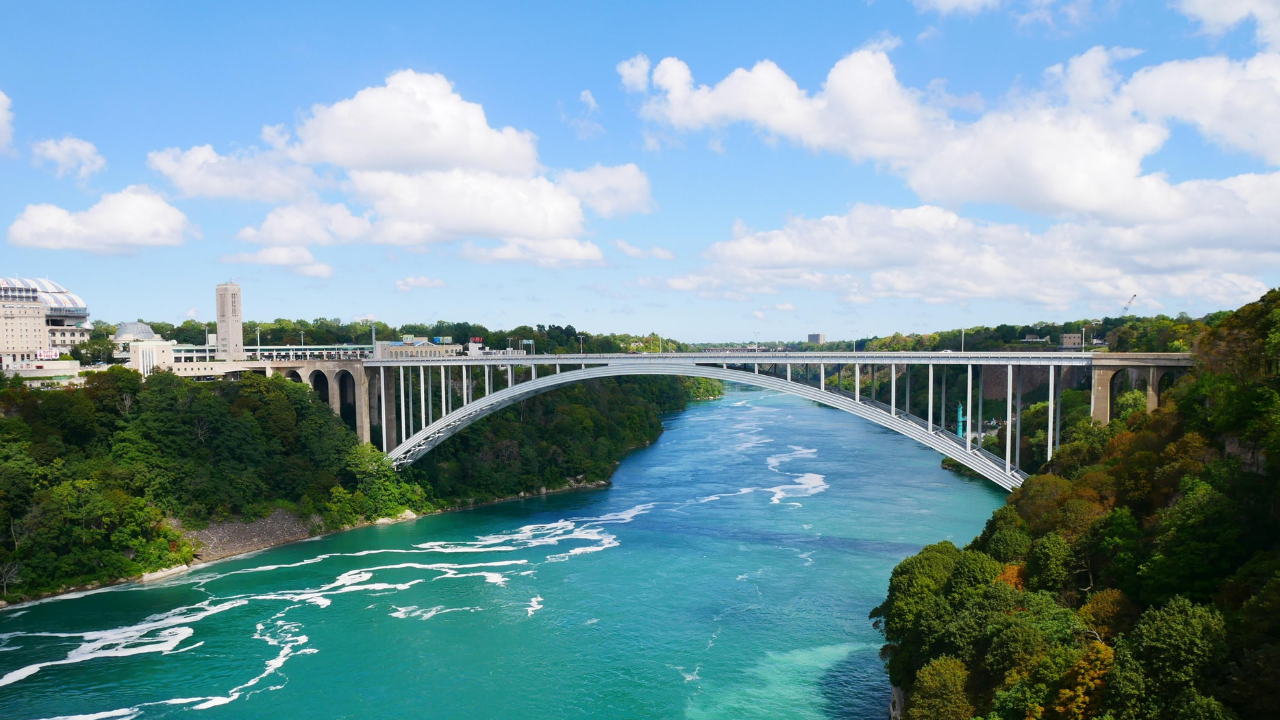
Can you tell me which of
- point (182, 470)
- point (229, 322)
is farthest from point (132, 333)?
point (182, 470)

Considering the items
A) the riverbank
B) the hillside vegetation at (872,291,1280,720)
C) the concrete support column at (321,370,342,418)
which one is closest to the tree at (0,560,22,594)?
the riverbank

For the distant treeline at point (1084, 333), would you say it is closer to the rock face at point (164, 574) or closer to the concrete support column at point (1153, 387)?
the concrete support column at point (1153, 387)

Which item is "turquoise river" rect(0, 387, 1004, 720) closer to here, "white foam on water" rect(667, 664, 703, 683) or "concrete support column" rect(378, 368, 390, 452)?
"white foam on water" rect(667, 664, 703, 683)

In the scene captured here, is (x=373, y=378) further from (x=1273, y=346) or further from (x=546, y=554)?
(x=1273, y=346)

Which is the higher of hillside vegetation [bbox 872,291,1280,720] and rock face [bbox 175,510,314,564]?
hillside vegetation [bbox 872,291,1280,720]

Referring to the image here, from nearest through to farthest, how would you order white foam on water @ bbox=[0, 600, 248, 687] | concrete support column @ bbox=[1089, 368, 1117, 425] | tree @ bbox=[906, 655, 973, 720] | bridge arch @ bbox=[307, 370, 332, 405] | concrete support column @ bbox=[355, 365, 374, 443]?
1. tree @ bbox=[906, 655, 973, 720]
2. white foam on water @ bbox=[0, 600, 248, 687]
3. concrete support column @ bbox=[1089, 368, 1117, 425]
4. concrete support column @ bbox=[355, 365, 374, 443]
5. bridge arch @ bbox=[307, 370, 332, 405]

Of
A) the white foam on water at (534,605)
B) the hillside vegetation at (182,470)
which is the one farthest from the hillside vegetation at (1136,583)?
the hillside vegetation at (182,470)
